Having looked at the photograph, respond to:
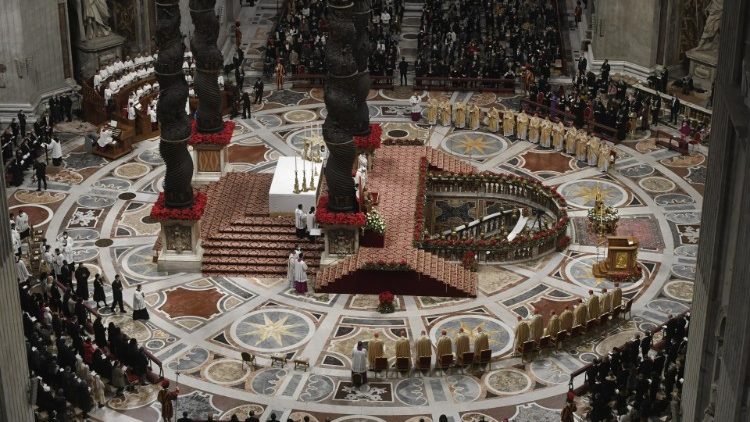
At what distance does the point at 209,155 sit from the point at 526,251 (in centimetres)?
965

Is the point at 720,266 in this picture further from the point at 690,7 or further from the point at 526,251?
the point at 690,7

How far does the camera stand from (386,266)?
116 feet

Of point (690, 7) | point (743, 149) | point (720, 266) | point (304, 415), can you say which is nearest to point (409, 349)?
point (304, 415)

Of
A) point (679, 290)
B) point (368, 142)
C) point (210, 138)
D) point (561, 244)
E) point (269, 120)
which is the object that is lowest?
point (679, 290)

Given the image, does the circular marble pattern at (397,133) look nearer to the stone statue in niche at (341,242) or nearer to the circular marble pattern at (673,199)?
the circular marble pattern at (673,199)

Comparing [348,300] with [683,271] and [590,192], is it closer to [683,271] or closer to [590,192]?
[683,271]

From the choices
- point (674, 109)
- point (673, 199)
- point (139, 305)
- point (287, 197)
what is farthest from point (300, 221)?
point (674, 109)

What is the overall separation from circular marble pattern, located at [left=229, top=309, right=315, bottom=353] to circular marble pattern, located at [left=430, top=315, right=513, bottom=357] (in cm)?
319

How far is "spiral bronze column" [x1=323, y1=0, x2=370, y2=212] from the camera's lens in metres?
34.6

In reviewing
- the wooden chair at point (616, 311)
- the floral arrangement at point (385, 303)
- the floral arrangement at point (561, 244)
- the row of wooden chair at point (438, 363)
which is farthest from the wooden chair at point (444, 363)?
the floral arrangement at point (561, 244)

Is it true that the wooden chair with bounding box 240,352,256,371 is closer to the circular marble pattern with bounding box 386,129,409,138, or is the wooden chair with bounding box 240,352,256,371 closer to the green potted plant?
the green potted plant

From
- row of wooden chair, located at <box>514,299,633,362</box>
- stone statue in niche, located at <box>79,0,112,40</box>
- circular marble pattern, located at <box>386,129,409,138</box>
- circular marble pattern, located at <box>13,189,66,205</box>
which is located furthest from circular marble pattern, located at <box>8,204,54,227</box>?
row of wooden chair, located at <box>514,299,633,362</box>

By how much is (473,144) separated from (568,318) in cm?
1374

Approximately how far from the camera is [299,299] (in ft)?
116
